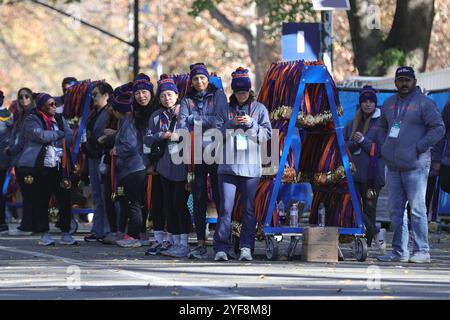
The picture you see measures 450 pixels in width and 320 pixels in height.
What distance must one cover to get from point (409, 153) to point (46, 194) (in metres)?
4.64

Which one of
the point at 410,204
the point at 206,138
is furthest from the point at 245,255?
the point at 410,204

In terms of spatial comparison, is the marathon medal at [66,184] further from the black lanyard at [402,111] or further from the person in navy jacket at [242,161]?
the black lanyard at [402,111]

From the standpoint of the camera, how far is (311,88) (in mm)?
16750

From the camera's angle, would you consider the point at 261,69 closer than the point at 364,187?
No

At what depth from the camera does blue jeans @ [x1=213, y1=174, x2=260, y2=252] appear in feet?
52.9

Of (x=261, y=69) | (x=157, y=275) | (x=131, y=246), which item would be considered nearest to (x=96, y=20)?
(x=261, y=69)

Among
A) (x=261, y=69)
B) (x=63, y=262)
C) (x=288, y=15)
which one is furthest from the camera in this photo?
(x=261, y=69)

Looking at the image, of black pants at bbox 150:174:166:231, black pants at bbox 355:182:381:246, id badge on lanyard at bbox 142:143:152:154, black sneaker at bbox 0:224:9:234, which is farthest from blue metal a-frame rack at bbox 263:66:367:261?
black sneaker at bbox 0:224:9:234

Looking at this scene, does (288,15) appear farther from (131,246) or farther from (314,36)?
(131,246)

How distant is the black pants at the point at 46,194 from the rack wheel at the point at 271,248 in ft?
10.3

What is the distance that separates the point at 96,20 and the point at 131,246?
177 ft

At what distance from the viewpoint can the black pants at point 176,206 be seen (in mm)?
16812
